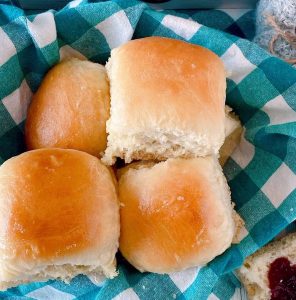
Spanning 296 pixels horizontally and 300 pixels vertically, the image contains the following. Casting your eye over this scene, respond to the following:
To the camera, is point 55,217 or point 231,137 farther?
point 231,137

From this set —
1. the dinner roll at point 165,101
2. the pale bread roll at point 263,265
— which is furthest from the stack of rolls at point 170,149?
the pale bread roll at point 263,265

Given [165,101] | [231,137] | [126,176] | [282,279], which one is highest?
[165,101]

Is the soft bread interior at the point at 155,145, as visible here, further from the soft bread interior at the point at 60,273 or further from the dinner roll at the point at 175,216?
the soft bread interior at the point at 60,273

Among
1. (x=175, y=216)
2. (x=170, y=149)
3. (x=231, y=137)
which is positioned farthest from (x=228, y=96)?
(x=175, y=216)

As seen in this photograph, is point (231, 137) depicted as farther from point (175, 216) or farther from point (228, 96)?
point (175, 216)

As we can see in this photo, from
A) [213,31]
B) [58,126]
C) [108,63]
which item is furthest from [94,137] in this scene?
[213,31]

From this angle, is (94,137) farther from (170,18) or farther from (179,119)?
(170,18)
